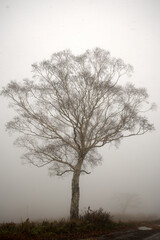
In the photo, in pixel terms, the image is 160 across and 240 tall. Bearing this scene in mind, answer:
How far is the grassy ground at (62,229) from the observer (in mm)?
9250

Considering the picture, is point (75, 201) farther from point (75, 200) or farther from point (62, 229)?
point (62, 229)

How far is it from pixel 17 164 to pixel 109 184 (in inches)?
1920

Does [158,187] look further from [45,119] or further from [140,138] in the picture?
[45,119]

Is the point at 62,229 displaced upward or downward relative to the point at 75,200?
downward

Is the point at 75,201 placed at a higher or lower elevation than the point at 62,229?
higher

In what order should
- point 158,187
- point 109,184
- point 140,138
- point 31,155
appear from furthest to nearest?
point 140,138 < point 158,187 < point 109,184 < point 31,155

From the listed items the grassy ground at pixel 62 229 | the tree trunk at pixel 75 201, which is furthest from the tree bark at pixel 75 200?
the grassy ground at pixel 62 229

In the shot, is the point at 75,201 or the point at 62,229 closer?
the point at 62,229

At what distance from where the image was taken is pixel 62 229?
10.6m

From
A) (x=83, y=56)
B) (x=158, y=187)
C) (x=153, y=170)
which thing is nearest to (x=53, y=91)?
(x=83, y=56)

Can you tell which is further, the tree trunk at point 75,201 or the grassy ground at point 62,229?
the tree trunk at point 75,201

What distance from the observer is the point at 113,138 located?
15.9 metres

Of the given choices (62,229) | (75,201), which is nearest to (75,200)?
(75,201)

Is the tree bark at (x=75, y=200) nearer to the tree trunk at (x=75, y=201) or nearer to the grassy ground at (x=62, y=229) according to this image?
the tree trunk at (x=75, y=201)
